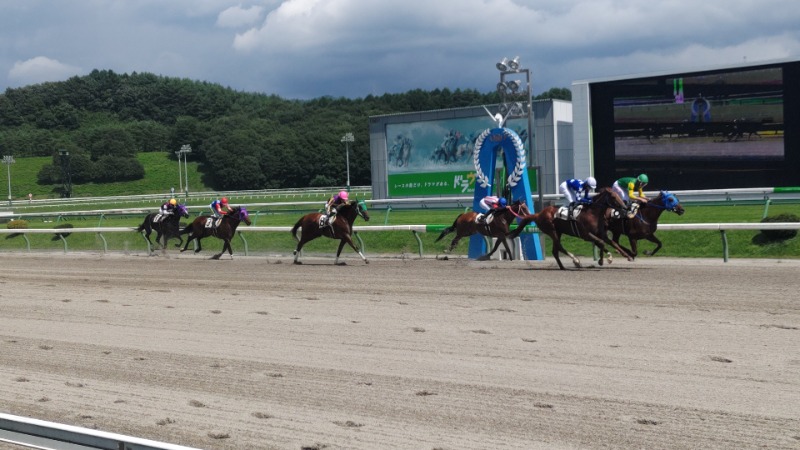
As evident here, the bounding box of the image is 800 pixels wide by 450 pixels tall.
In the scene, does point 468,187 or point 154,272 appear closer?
point 154,272

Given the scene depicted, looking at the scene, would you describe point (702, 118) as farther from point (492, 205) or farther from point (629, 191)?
point (492, 205)

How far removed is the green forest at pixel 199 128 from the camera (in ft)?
223

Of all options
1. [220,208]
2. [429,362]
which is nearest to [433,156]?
[220,208]

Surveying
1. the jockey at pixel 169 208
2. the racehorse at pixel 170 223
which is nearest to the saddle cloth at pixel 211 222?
the racehorse at pixel 170 223

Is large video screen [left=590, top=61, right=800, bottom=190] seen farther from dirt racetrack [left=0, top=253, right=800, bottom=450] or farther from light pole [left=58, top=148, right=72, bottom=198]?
light pole [left=58, top=148, right=72, bottom=198]

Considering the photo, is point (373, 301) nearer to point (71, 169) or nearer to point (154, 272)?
point (154, 272)

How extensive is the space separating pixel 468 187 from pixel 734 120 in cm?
1477

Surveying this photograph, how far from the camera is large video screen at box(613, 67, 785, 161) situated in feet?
88.2

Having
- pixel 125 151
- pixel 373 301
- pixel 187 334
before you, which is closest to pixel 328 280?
pixel 373 301

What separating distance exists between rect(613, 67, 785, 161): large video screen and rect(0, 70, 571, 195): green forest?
39760 millimetres

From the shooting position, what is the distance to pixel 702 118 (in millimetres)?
27938

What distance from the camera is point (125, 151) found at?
72.9m

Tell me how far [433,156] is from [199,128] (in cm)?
4707

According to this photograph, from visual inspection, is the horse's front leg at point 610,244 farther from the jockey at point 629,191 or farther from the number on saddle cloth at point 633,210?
the jockey at point 629,191
